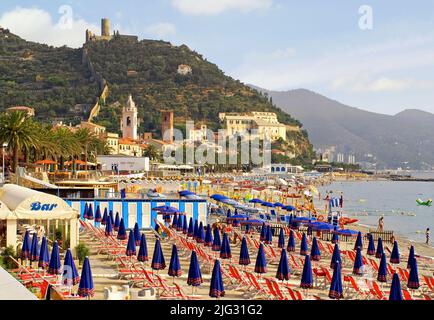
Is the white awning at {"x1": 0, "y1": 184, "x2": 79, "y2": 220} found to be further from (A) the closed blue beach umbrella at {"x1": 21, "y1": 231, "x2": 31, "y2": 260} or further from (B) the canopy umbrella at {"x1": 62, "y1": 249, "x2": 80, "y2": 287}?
(B) the canopy umbrella at {"x1": 62, "y1": 249, "x2": 80, "y2": 287}

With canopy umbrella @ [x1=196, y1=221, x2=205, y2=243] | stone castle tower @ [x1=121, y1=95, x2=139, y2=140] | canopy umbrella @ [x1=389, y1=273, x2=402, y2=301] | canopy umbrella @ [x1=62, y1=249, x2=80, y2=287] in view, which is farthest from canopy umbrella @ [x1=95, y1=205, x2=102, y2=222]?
stone castle tower @ [x1=121, y1=95, x2=139, y2=140]

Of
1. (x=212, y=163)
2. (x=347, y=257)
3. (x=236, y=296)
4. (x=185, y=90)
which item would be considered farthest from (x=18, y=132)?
(x=185, y=90)

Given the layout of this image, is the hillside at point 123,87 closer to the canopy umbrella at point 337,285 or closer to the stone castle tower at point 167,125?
the stone castle tower at point 167,125

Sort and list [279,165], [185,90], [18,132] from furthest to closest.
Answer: [185,90] → [279,165] → [18,132]

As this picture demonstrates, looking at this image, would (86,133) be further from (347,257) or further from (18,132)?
(347,257)

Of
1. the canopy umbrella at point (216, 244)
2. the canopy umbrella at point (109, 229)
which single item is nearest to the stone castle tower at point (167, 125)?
the canopy umbrella at point (109, 229)

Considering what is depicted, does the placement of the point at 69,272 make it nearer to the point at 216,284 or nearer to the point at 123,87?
the point at 216,284

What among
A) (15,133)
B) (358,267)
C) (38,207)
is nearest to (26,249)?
(38,207)
